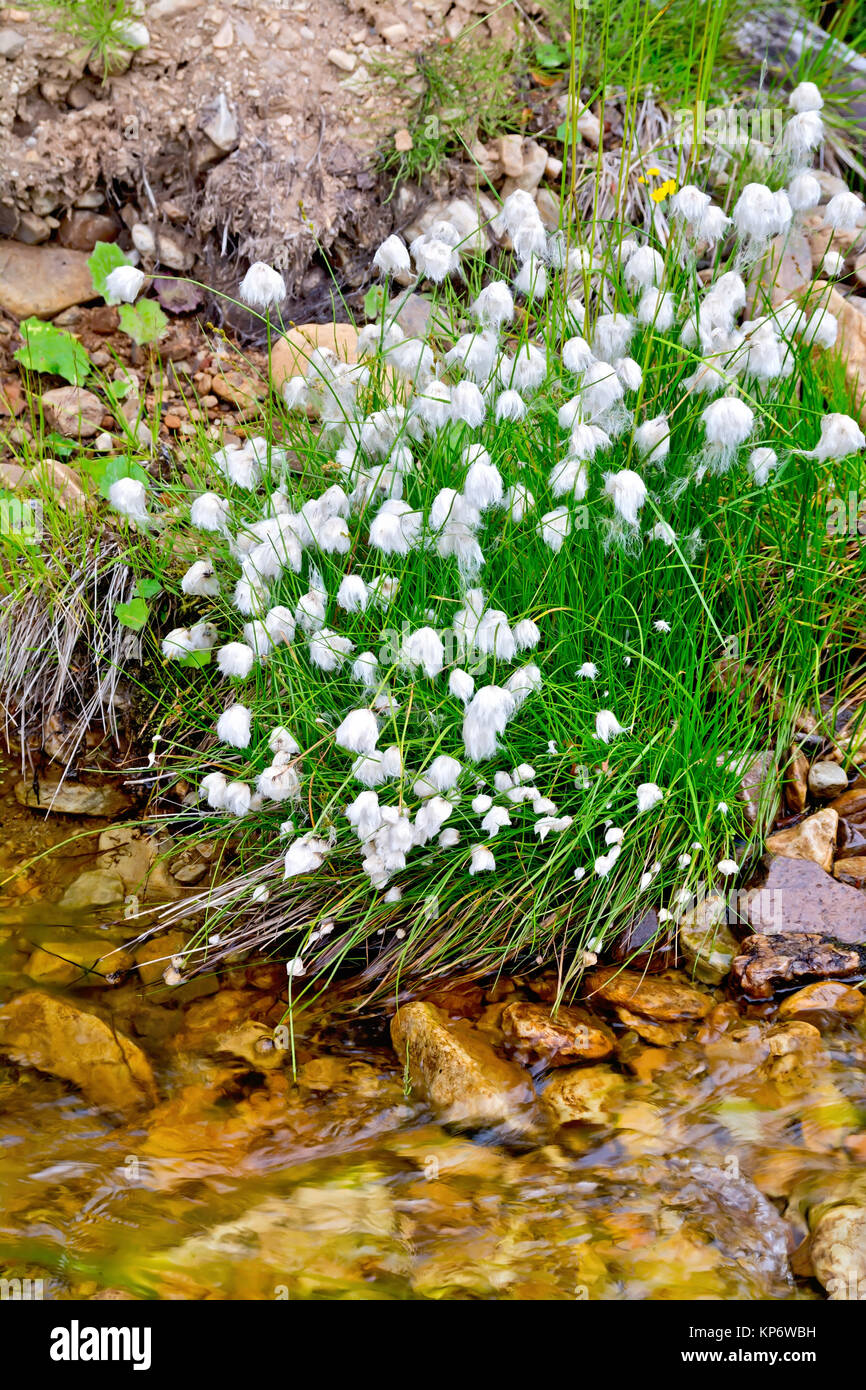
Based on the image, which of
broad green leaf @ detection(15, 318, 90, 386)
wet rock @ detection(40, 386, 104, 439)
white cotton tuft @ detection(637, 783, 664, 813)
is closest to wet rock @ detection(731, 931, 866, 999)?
white cotton tuft @ detection(637, 783, 664, 813)

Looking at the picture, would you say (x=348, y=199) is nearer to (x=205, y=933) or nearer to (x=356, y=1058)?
(x=205, y=933)

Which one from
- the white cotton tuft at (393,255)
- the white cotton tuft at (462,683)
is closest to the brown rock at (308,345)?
the white cotton tuft at (393,255)

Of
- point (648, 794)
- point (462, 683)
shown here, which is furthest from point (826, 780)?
point (462, 683)

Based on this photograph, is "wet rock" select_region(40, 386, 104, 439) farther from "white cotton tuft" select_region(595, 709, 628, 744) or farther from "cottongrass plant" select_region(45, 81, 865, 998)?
"white cotton tuft" select_region(595, 709, 628, 744)

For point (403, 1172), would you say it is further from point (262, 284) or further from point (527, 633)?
point (262, 284)

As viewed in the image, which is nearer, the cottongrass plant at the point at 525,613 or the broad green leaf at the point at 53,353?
the cottongrass plant at the point at 525,613

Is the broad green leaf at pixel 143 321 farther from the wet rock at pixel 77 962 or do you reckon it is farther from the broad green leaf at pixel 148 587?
the wet rock at pixel 77 962
